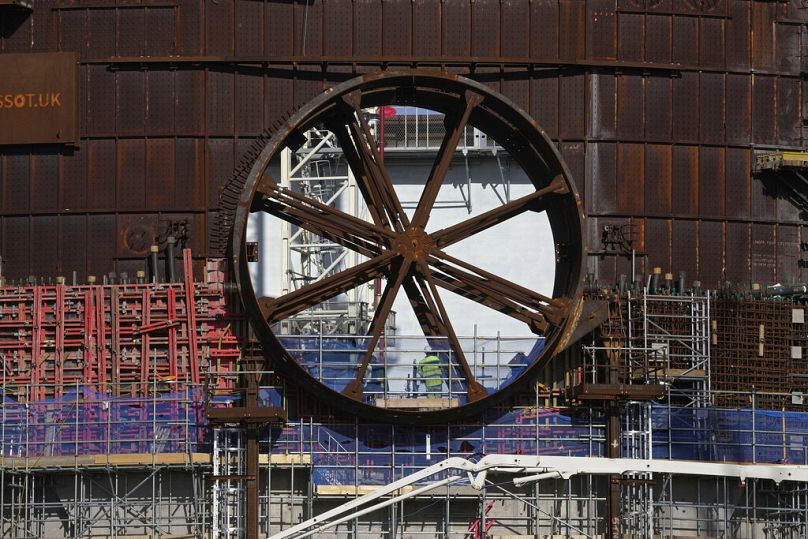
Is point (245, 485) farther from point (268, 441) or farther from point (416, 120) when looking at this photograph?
point (416, 120)

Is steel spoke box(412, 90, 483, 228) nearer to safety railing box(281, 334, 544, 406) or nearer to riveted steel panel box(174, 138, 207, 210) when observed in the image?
safety railing box(281, 334, 544, 406)

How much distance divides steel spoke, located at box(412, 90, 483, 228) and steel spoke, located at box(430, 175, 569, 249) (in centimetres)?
60

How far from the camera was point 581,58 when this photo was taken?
5403cm

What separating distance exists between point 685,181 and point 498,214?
5749 mm

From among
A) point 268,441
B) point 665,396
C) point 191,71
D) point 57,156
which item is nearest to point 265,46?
point 191,71

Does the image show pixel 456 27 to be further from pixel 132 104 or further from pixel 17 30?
pixel 17 30

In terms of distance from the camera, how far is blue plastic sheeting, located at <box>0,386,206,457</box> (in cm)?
5022

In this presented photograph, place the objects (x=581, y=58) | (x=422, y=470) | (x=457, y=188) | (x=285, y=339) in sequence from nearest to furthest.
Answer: (x=422, y=470) < (x=285, y=339) < (x=581, y=58) < (x=457, y=188)

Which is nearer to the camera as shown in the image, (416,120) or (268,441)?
(268,441)

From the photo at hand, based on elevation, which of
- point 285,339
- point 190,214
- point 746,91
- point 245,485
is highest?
point 746,91

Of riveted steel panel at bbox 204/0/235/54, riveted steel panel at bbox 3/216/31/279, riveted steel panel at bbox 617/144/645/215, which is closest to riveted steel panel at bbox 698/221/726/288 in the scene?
riveted steel panel at bbox 617/144/645/215

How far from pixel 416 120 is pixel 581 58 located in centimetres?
696

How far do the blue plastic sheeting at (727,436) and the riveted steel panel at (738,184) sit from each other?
5964 mm

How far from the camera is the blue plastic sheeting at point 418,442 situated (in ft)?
165
